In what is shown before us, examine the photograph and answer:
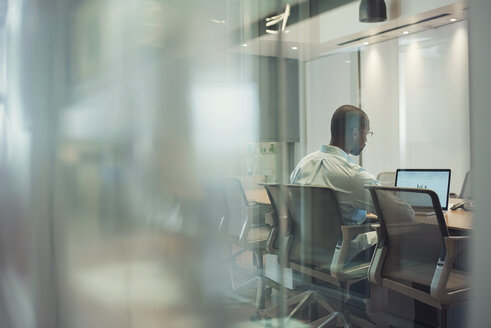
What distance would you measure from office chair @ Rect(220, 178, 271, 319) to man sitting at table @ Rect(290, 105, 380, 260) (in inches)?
15.2

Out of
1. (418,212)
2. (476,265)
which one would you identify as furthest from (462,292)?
(418,212)

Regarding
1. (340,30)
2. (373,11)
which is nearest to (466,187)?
(340,30)

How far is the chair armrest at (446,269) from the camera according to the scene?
1.67m

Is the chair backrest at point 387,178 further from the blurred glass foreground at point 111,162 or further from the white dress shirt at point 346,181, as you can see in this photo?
the blurred glass foreground at point 111,162

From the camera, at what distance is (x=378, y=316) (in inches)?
77.3

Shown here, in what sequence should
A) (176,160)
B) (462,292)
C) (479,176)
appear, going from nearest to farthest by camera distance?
(176,160) < (479,176) < (462,292)

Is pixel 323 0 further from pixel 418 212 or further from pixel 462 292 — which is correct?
pixel 462 292

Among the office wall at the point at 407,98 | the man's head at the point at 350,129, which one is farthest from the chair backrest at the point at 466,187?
the man's head at the point at 350,129

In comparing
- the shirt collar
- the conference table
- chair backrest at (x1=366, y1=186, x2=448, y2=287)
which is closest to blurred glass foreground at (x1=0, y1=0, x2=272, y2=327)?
the conference table

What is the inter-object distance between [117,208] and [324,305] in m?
1.09

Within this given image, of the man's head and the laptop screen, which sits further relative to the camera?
the laptop screen

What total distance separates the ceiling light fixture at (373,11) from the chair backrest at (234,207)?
112 centimetres

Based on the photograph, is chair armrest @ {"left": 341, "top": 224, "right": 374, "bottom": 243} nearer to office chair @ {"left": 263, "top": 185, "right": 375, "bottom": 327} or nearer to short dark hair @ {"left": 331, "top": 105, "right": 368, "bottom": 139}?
office chair @ {"left": 263, "top": 185, "right": 375, "bottom": 327}

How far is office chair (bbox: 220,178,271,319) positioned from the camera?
130cm
